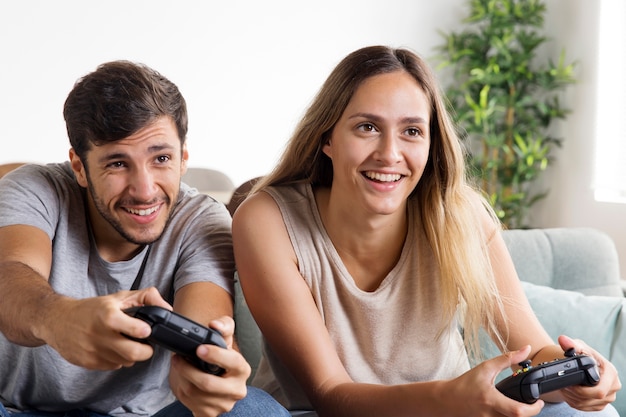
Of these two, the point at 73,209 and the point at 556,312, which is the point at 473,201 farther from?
the point at 73,209

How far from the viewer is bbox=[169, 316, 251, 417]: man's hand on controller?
1102 mm

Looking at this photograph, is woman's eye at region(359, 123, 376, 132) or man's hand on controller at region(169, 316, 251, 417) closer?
man's hand on controller at region(169, 316, 251, 417)

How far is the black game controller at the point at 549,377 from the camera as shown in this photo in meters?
1.27

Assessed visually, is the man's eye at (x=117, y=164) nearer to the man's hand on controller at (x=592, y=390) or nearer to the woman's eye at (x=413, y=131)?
the woman's eye at (x=413, y=131)

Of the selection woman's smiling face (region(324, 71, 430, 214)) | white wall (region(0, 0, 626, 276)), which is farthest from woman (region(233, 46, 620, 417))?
Result: white wall (region(0, 0, 626, 276))

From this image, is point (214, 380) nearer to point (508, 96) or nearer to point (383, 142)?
point (383, 142)

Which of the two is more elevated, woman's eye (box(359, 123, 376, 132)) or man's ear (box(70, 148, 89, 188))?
woman's eye (box(359, 123, 376, 132))

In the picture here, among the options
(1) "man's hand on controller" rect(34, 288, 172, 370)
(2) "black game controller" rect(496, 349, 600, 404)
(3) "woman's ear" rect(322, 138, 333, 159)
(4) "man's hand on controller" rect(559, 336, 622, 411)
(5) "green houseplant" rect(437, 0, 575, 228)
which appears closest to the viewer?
(1) "man's hand on controller" rect(34, 288, 172, 370)

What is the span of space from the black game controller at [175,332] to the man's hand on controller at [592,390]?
2.13 feet

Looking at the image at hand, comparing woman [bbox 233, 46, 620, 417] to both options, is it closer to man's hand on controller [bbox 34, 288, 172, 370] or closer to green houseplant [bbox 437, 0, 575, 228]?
man's hand on controller [bbox 34, 288, 172, 370]

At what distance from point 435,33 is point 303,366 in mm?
3872

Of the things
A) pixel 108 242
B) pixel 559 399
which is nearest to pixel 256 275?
pixel 108 242

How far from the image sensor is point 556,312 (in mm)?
2053

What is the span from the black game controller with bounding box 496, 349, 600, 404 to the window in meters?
3.07
